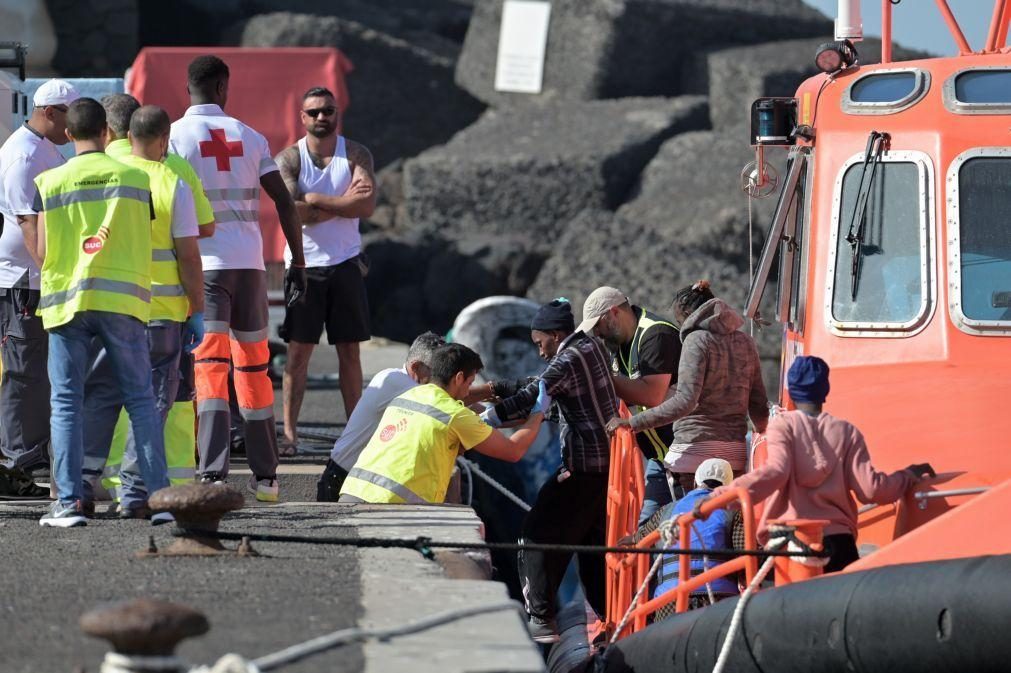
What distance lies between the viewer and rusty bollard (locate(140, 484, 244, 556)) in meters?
6.21

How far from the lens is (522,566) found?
8.91 meters

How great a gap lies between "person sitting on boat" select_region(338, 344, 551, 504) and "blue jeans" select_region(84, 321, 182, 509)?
0.95 m

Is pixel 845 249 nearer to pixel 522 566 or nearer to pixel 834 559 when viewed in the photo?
pixel 834 559

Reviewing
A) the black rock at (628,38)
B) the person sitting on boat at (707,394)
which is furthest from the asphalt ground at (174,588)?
the black rock at (628,38)

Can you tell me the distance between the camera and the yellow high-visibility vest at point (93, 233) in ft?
23.0

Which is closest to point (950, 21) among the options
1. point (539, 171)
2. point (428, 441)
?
point (428, 441)

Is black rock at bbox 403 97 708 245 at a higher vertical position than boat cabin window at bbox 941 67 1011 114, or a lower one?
lower

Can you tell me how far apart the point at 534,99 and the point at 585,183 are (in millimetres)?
2732

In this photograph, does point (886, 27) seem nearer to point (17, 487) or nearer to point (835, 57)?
point (835, 57)

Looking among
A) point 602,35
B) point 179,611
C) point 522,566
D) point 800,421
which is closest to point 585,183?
point 602,35

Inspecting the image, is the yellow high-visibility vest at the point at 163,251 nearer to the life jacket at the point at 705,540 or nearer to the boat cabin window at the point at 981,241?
the life jacket at the point at 705,540

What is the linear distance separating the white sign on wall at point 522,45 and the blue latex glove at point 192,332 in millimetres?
16201

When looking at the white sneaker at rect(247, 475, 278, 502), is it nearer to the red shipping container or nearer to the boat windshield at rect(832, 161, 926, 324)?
the boat windshield at rect(832, 161, 926, 324)

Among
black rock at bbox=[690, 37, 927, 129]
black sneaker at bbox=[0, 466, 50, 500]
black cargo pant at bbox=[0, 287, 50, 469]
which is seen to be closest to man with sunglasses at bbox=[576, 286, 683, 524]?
black cargo pant at bbox=[0, 287, 50, 469]
